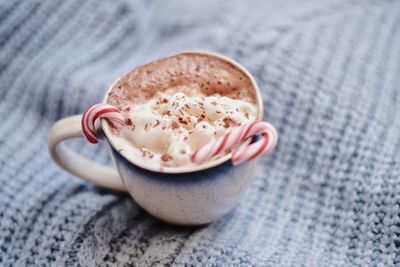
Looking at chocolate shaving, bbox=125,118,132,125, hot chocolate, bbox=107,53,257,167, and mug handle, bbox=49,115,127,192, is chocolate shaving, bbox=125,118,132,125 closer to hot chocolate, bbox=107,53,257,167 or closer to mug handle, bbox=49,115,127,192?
hot chocolate, bbox=107,53,257,167

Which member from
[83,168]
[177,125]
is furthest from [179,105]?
[83,168]

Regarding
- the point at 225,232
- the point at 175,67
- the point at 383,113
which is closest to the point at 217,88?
the point at 175,67

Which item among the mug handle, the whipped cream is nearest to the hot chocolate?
the whipped cream

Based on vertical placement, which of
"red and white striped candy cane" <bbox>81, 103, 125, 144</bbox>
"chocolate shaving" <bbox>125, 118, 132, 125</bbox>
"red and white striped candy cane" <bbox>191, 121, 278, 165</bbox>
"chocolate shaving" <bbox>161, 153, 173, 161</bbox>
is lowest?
"red and white striped candy cane" <bbox>191, 121, 278, 165</bbox>

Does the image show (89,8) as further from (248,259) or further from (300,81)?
(248,259)

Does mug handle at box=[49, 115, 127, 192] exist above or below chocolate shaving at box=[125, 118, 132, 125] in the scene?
below

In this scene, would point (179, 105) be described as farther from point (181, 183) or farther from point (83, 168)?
point (83, 168)
